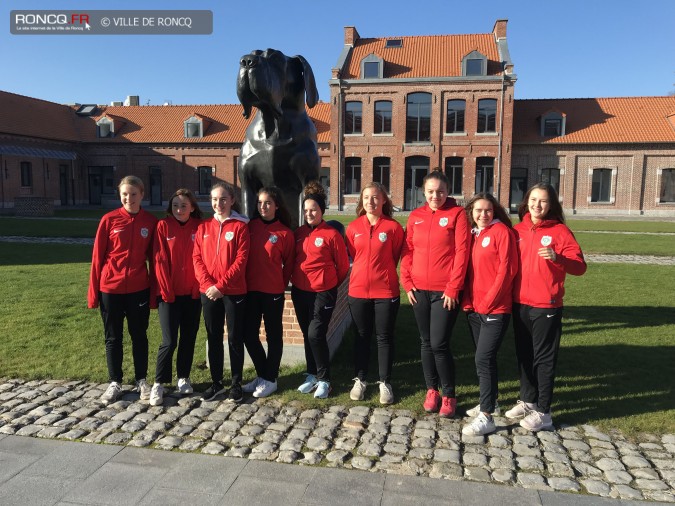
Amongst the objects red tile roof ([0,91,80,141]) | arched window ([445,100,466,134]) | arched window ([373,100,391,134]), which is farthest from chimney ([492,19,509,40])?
red tile roof ([0,91,80,141])

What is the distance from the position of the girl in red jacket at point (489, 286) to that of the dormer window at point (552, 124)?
3051 centimetres

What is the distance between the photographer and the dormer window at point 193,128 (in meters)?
35.3

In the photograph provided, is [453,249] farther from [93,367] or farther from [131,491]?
[93,367]

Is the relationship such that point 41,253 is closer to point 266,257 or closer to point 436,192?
point 266,257

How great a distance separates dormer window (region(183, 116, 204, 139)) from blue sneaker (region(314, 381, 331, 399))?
33526 millimetres

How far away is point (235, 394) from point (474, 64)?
29822 millimetres

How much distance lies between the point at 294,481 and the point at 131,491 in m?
0.92

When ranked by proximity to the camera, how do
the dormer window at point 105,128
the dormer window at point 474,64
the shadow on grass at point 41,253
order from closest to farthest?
the shadow on grass at point 41,253
the dormer window at point 474,64
the dormer window at point 105,128

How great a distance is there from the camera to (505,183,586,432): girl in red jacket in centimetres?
369

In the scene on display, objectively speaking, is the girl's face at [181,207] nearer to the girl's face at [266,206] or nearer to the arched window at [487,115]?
the girl's face at [266,206]

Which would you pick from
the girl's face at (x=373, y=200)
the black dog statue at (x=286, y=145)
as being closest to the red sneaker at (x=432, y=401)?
the girl's face at (x=373, y=200)

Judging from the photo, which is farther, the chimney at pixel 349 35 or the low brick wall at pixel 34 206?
the chimney at pixel 349 35

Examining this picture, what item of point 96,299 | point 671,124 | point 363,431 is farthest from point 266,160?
point 671,124

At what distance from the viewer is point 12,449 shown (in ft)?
11.3
